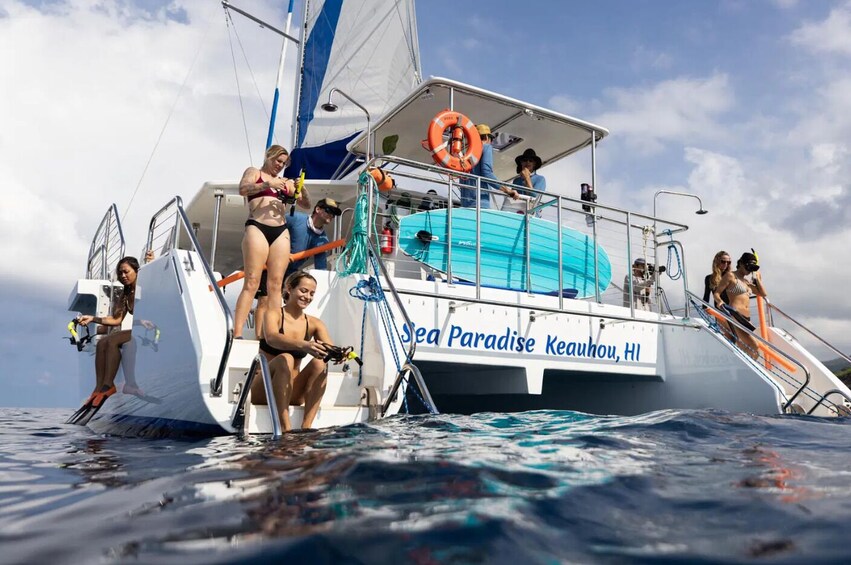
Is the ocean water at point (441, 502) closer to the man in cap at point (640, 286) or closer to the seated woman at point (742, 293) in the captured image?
the man in cap at point (640, 286)

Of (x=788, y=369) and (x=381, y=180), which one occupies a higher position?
(x=381, y=180)

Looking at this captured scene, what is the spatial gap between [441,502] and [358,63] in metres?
9.87

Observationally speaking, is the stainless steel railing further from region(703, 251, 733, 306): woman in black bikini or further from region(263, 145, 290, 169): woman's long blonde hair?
region(703, 251, 733, 306): woman in black bikini

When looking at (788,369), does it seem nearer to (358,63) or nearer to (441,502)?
(441,502)

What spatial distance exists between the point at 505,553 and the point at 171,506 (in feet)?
3.20

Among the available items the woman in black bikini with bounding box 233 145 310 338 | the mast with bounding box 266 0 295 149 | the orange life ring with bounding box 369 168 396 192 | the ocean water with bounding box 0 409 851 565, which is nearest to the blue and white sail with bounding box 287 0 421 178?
the mast with bounding box 266 0 295 149

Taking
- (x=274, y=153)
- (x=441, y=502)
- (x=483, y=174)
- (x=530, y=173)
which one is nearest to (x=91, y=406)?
(x=274, y=153)

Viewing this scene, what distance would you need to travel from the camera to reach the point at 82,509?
1.70m

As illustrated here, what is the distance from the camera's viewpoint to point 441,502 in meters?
1.60

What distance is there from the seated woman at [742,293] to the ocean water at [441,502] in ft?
13.6

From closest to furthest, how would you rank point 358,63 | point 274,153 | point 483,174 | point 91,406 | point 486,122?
point 274,153 < point 91,406 < point 483,174 < point 486,122 < point 358,63

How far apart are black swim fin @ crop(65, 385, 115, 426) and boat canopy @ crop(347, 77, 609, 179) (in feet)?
12.5

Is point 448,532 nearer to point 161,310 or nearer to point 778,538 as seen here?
point 778,538

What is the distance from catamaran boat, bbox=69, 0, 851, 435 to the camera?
13.6ft
